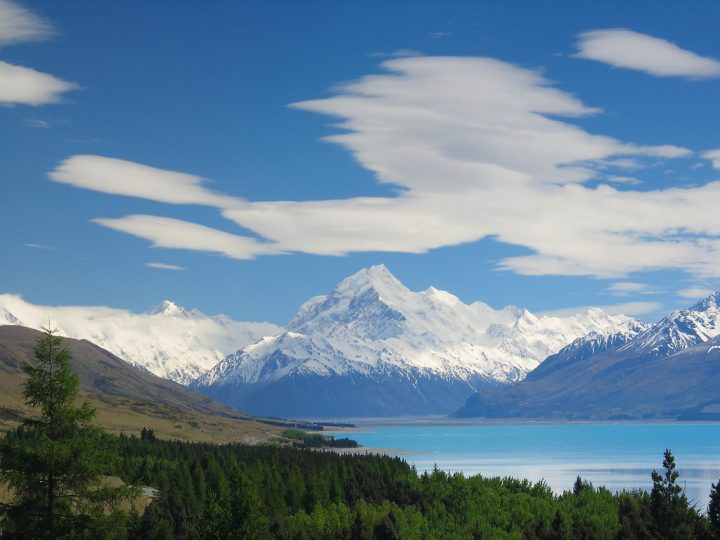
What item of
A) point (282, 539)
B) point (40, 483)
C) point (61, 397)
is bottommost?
point (282, 539)

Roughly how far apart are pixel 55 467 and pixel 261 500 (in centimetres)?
9238

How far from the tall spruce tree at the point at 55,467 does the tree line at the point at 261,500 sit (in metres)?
0.06

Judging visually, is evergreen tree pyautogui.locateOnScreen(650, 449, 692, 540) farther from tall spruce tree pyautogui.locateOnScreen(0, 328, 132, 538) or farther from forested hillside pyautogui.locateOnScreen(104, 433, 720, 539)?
tall spruce tree pyautogui.locateOnScreen(0, 328, 132, 538)

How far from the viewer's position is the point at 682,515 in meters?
137

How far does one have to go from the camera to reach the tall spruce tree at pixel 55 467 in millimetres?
55312

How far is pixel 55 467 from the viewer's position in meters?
55.9

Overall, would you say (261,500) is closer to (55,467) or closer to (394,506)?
(394,506)

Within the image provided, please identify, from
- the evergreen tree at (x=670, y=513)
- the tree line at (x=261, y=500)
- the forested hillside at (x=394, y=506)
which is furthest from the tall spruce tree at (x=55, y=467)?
the evergreen tree at (x=670, y=513)

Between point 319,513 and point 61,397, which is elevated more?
point 61,397

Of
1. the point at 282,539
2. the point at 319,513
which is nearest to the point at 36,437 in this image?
the point at 282,539

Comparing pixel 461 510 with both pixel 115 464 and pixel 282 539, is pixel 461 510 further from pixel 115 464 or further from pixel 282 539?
pixel 115 464

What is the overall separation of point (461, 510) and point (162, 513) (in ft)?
176

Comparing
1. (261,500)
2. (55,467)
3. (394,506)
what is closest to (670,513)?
(394,506)

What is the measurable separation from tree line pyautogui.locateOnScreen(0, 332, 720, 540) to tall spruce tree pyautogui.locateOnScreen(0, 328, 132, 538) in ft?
0.19
